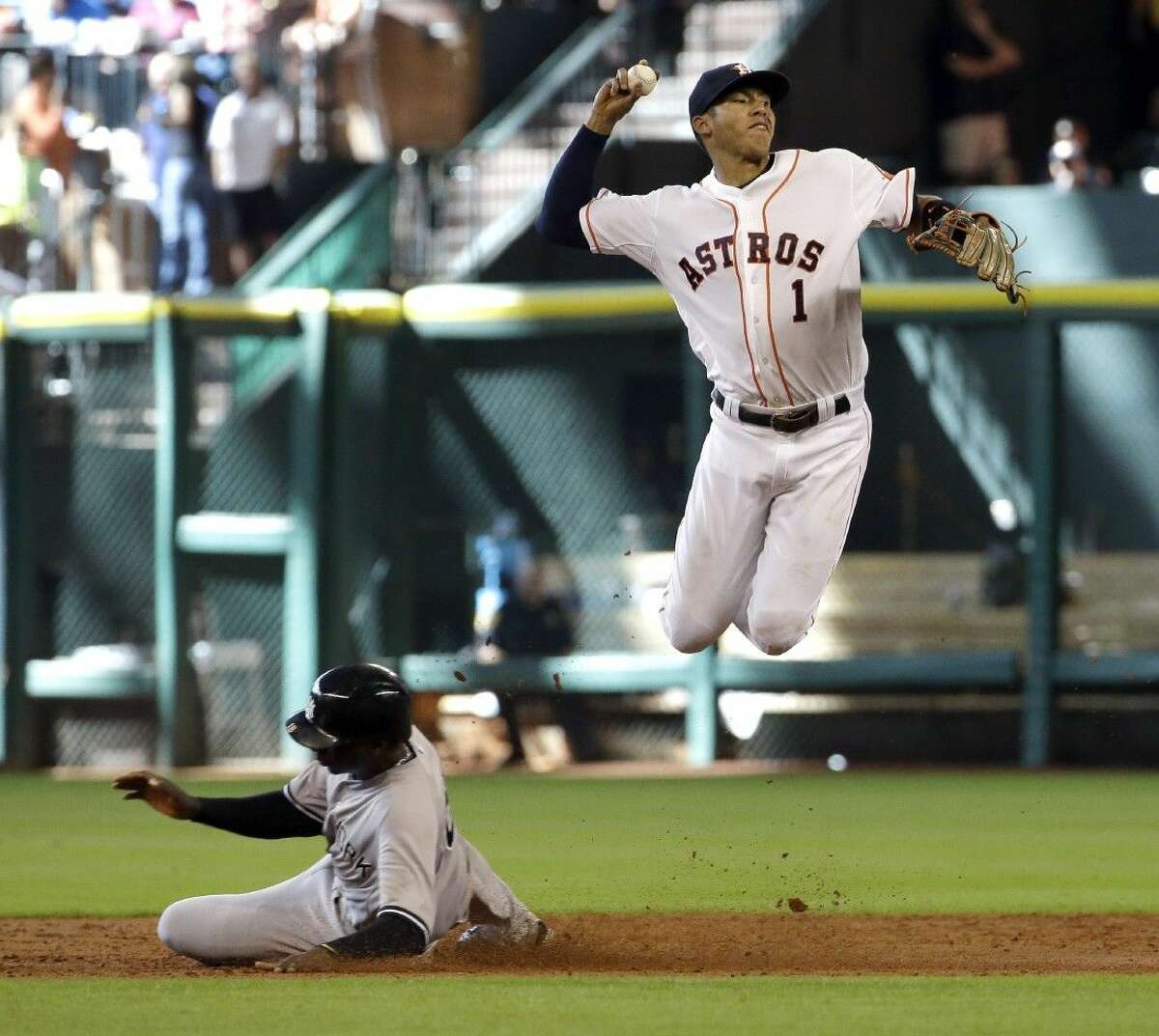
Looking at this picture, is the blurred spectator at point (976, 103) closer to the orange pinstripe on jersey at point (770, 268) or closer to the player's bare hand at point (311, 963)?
the orange pinstripe on jersey at point (770, 268)

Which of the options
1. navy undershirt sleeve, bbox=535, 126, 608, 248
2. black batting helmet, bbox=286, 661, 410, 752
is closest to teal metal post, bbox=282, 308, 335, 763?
navy undershirt sleeve, bbox=535, 126, 608, 248

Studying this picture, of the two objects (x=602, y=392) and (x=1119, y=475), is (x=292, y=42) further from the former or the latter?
(x=1119, y=475)

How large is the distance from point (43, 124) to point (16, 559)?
300cm

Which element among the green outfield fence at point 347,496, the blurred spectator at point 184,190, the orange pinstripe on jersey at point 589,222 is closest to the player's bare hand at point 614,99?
the orange pinstripe on jersey at point 589,222

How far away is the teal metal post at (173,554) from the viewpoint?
11.5m

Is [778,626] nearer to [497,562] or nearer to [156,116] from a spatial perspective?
[497,562]

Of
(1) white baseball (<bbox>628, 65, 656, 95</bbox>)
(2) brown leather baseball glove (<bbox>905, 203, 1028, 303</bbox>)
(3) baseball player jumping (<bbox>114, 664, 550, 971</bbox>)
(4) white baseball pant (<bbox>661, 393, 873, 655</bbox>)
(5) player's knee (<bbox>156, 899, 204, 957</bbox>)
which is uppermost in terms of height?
(1) white baseball (<bbox>628, 65, 656, 95</bbox>)

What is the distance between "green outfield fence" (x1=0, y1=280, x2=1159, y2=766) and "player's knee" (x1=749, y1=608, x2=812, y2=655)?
194 inches

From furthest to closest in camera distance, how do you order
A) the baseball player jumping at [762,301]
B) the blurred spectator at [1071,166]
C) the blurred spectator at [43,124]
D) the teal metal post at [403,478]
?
the blurred spectator at [43,124]
the blurred spectator at [1071,166]
the teal metal post at [403,478]
the baseball player jumping at [762,301]

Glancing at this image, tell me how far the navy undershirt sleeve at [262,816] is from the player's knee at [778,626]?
4.62ft

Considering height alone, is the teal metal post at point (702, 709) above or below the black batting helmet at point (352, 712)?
below

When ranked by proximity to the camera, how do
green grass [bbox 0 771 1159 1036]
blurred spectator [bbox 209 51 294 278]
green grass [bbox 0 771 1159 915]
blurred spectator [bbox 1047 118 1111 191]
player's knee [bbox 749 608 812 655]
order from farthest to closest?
blurred spectator [bbox 1047 118 1111 191] < blurred spectator [bbox 209 51 294 278] < green grass [bbox 0 771 1159 915] < player's knee [bbox 749 608 812 655] < green grass [bbox 0 771 1159 1036]

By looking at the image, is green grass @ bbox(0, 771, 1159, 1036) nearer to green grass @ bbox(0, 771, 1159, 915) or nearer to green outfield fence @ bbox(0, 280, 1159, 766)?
green grass @ bbox(0, 771, 1159, 915)

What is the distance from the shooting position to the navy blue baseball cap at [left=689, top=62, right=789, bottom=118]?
5.79 m
